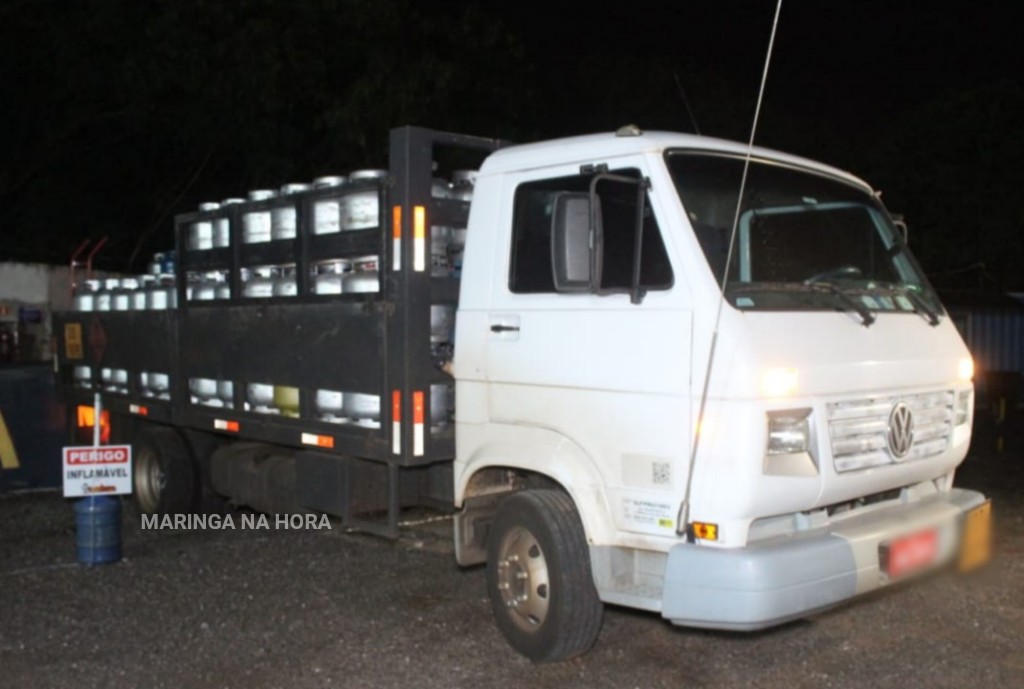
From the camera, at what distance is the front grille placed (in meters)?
4.66

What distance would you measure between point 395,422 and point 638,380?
5.67 feet

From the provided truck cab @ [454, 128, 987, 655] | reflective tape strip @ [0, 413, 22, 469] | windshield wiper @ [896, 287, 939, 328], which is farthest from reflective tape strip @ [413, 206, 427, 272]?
reflective tape strip @ [0, 413, 22, 469]

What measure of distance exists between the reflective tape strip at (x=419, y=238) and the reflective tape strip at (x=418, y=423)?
70 cm

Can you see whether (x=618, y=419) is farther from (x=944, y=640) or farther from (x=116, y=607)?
(x=116, y=607)

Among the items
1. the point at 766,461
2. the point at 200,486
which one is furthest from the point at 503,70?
the point at 766,461

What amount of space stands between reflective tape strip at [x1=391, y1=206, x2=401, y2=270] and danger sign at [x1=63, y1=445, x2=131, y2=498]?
2914 mm

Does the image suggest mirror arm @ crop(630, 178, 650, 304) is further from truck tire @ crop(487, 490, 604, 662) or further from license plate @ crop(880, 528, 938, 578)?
license plate @ crop(880, 528, 938, 578)

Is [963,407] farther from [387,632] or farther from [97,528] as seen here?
[97,528]

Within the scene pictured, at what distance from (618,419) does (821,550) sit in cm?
103

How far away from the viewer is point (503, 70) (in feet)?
60.0

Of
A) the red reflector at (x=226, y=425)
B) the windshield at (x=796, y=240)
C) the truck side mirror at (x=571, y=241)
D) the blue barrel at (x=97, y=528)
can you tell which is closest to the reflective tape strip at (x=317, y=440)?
the red reflector at (x=226, y=425)

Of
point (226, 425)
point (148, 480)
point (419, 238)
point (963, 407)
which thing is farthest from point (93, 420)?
point (963, 407)

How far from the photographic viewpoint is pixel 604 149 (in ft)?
16.4

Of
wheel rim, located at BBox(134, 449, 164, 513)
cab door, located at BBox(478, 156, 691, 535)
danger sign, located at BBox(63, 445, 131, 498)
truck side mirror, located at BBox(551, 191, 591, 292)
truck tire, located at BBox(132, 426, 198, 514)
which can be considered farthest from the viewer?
wheel rim, located at BBox(134, 449, 164, 513)
